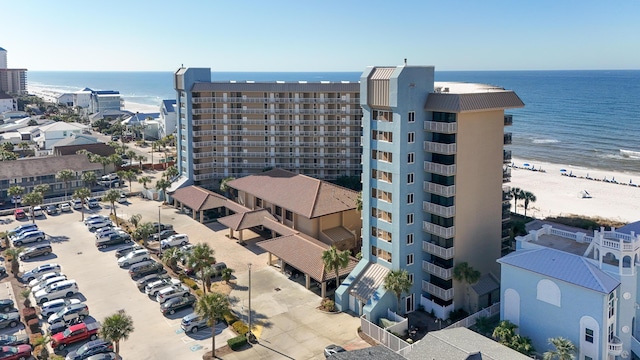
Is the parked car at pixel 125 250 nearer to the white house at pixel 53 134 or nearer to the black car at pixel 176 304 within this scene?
the black car at pixel 176 304

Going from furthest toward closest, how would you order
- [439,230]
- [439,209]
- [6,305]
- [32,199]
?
[32,199]
[6,305]
[439,230]
[439,209]

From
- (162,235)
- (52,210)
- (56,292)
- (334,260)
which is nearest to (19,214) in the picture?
(52,210)

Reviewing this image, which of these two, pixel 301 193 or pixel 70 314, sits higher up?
pixel 301 193

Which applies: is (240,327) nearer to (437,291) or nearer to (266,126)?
(437,291)

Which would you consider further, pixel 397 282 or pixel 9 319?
pixel 9 319

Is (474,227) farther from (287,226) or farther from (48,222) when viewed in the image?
(48,222)

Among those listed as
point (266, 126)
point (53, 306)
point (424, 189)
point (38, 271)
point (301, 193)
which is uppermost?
point (266, 126)

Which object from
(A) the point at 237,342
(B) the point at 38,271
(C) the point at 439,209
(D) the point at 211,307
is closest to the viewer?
(D) the point at 211,307
